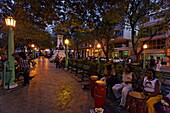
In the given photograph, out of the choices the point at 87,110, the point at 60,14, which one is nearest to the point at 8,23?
the point at 60,14

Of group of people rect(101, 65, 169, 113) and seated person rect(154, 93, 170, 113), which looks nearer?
seated person rect(154, 93, 170, 113)

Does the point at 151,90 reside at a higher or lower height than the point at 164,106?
higher

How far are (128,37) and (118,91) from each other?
93.0ft

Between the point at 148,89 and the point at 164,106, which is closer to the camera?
the point at 164,106

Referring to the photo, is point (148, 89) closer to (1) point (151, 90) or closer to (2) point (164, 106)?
(1) point (151, 90)

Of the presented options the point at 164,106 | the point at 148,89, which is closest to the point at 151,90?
the point at 148,89

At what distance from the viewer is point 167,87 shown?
2895mm

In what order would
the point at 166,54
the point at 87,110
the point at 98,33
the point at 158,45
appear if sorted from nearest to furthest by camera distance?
the point at 87,110, the point at 98,33, the point at 166,54, the point at 158,45

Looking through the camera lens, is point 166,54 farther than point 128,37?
No

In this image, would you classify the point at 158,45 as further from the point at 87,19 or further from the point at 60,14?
the point at 60,14

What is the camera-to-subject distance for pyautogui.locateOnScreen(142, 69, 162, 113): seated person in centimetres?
252

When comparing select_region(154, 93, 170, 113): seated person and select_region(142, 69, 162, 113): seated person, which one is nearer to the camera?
select_region(154, 93, 170, 113): seated person

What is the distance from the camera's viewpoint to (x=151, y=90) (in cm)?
286

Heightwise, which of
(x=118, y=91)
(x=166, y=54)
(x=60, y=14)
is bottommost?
(x=118, y=91)
